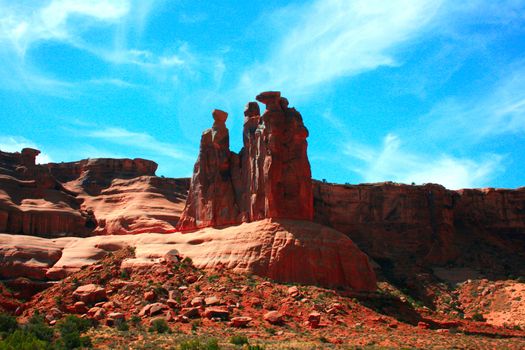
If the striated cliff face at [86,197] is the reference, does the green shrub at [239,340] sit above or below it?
below

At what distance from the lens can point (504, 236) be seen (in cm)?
8738

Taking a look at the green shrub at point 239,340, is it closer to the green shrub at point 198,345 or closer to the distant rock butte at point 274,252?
the green shrub at point 198,345

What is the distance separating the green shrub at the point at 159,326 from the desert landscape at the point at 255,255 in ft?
0.38

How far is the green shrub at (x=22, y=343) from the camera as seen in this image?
31.9 meters

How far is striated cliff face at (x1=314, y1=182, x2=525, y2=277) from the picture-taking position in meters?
83.5

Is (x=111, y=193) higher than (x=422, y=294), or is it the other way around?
(x=111, y=193)

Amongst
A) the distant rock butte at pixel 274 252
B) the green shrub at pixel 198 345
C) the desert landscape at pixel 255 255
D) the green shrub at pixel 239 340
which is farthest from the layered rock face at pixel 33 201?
the green shrub at pixel 198 345

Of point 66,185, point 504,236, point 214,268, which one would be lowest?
point 214,268

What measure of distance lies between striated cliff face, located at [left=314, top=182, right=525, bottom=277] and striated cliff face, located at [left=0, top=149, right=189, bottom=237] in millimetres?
20215

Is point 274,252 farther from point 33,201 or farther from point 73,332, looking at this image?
point 33,201

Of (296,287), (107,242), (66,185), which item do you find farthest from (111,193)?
(296,287)

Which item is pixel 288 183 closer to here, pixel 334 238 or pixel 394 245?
pixel 334 238

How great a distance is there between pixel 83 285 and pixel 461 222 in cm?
5267

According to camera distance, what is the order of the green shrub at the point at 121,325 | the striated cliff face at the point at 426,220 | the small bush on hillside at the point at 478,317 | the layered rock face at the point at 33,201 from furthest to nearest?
the striated cliff face at the point at 426,220
the layered rock face at the point at 33,201
the small bush on hillside at the point at 478,317
the green shrub at the point at 121,325
